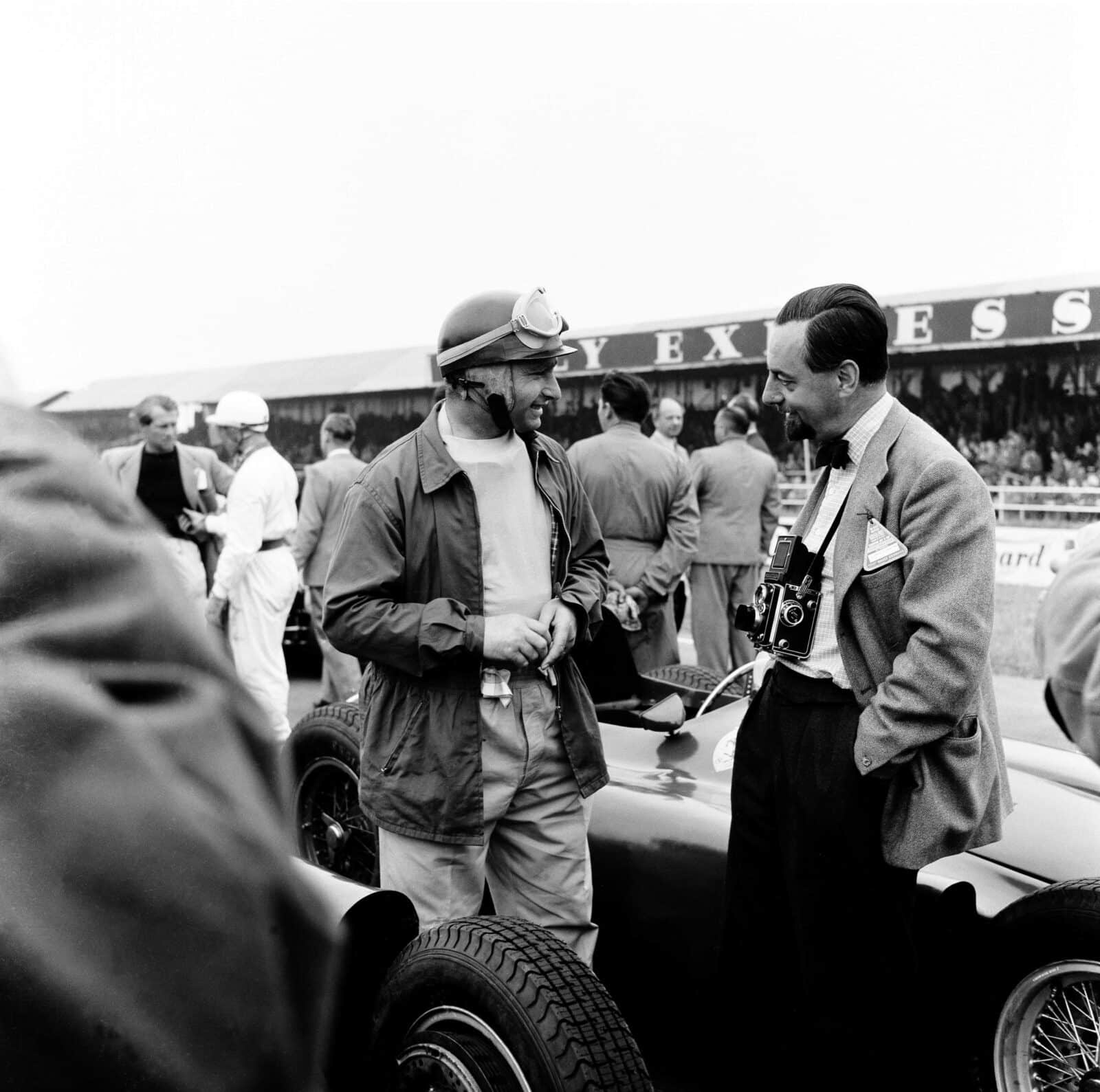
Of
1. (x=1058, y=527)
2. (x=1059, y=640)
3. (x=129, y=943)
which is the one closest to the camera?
(x=129, y=943)

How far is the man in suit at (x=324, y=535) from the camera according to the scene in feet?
23.3

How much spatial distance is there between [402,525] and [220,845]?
2213mm

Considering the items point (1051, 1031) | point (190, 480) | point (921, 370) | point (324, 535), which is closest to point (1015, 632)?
point (324, 535)

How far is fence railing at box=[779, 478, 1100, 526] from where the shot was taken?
458 inches

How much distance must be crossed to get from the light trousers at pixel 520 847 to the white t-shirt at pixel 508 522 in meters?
0.22

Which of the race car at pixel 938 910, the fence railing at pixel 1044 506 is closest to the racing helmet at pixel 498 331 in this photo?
the race car at pixel 938 910

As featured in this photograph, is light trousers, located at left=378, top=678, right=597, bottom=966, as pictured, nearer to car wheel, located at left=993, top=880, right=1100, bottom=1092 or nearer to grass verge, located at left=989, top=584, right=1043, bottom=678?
car wheel, located at left=993, top=880, right=1100, bottom=1092

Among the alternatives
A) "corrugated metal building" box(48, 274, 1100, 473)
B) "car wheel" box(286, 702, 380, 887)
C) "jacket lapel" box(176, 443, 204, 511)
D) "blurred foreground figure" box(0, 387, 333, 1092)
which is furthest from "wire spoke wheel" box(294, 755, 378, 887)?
→ "corrugated metal building" box(48, 274, 1100, 473)

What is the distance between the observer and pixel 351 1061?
253 centimetres

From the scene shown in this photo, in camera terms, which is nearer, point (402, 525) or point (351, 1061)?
point (351, 1061)

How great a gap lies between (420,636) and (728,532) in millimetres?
5273

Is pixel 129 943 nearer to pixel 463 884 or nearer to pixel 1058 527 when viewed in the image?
pixel 463 884

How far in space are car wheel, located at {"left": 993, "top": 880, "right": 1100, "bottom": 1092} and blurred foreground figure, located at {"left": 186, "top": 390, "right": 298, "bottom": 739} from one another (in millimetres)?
4393

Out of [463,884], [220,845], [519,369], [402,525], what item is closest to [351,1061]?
[463,884]
